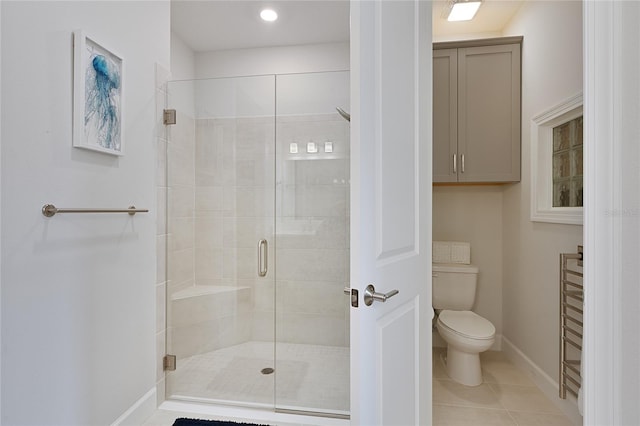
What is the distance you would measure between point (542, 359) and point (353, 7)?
7.87ft

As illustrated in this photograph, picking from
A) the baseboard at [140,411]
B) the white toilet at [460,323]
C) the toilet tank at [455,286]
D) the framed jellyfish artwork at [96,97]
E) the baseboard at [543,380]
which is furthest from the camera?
the toilet tank at [455,286]

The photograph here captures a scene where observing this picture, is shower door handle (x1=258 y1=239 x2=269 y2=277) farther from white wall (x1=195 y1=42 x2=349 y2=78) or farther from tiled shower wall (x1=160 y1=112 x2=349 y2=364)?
white wall (x1=195 y1=42 x2=349 y2=78)

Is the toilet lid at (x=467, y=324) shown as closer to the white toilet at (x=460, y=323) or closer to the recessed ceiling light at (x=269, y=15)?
the white toilet at (x=460, y=323)

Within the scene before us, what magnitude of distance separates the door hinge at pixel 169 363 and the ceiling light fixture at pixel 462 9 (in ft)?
10.1

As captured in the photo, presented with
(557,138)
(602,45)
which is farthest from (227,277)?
(557,138)

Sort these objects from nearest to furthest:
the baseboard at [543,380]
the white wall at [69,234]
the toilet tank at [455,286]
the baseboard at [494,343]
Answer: the white wall at [69,234] → the baseboard at [543,380] → the toilet tank at [455,286] → the baseboard at [494,343]

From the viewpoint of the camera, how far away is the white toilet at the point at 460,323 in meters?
2.11

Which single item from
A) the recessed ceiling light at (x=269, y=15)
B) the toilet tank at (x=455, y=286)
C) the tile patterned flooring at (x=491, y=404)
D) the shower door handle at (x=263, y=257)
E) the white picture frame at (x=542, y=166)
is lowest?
the tile patterned flooring at (x=491, y=404)

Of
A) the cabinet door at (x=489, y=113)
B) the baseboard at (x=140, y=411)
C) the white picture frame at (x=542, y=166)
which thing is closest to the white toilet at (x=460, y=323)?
the white picture frame at (x=542, y=166)

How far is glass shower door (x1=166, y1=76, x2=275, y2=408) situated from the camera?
2238mm

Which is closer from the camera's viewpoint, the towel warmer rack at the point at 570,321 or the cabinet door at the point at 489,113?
the towel warmer rack at the point at 570,321

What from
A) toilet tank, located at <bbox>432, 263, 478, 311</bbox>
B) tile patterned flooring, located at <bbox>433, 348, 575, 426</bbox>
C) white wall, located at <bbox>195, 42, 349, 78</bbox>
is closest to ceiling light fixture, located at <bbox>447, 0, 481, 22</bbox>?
white wall, located at <bbox>195, 42, 349, 78</bbox>

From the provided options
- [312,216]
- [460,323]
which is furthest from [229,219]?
[460,323]

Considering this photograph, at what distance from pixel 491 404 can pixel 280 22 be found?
3.17 m
